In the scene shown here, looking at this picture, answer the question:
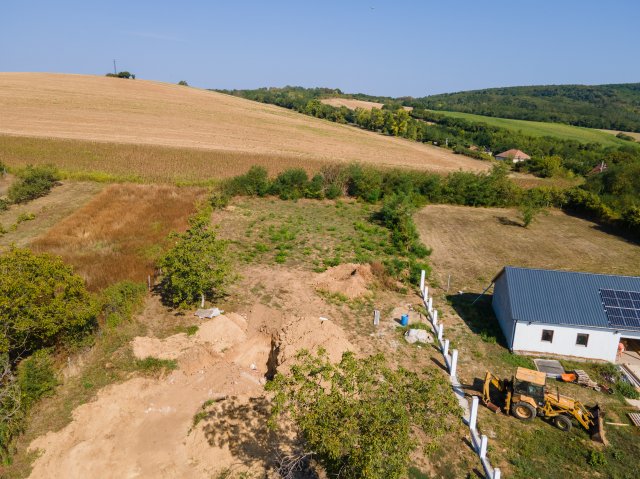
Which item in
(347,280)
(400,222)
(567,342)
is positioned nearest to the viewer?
(567,342)

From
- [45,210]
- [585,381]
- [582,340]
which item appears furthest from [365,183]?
[585,381]

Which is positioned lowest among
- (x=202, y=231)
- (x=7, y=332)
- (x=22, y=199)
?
(x=22, y=199)

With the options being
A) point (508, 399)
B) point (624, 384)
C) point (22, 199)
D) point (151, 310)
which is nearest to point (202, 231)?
point (151, 310)

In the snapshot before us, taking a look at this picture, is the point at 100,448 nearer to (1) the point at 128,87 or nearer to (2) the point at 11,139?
(2) the point at 11,139

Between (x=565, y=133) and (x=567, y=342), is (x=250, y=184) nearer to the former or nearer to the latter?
(x=567, y=342)

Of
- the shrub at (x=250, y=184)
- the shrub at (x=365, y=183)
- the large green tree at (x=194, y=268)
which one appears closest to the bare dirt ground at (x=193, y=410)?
the large green tree at (x=194, y=268)
